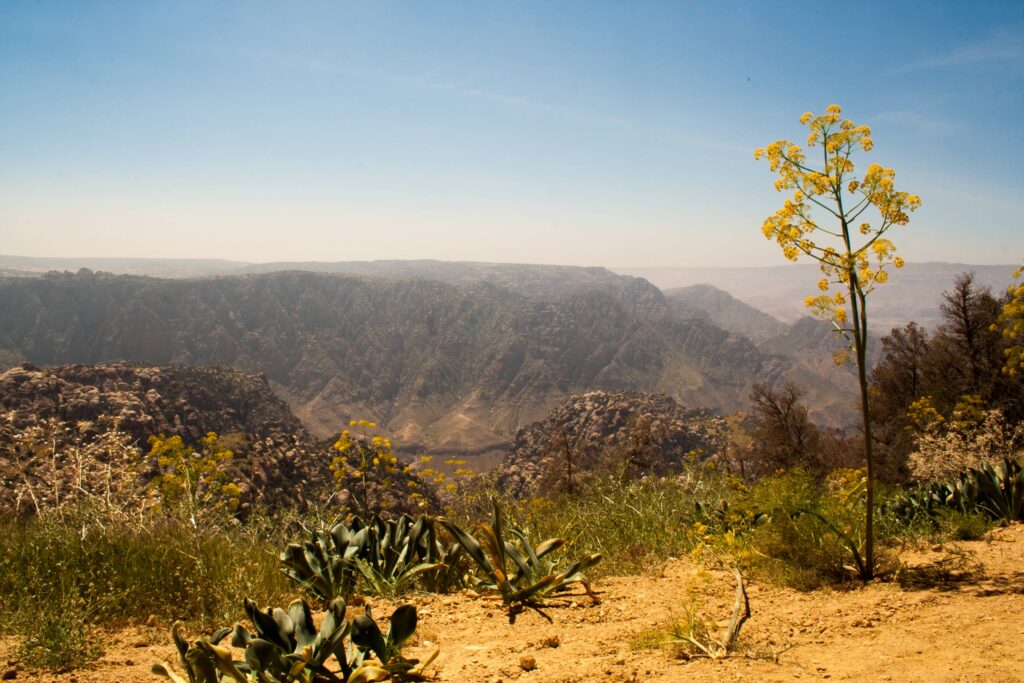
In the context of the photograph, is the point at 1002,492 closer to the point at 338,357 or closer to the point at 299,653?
the point at 299,653

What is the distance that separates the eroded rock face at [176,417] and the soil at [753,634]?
3.08 m

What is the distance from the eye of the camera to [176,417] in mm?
64500

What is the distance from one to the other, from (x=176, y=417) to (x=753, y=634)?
7307cm

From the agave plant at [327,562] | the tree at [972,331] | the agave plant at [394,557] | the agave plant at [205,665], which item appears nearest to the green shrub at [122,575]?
the agave plant at [327,562]

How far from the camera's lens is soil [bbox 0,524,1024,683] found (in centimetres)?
291

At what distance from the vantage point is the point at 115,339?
159 metres

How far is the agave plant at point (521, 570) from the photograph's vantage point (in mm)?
4180

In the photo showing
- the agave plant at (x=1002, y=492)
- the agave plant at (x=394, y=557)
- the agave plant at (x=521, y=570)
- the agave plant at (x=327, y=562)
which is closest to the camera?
the agave plant at (x=521, y=570)

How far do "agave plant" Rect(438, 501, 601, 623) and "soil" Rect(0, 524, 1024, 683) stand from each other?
0.12 metres

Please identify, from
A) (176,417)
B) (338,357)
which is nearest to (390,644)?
(176,417)

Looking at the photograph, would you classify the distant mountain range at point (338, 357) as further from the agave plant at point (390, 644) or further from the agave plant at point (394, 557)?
the agave plant at point (390, 644)

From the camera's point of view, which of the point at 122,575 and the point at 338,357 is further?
the point at 338,357

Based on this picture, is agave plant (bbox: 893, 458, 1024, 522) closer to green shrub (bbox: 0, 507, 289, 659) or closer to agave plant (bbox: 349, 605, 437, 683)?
agave plant (bbox: 349, 605, 437, 683)

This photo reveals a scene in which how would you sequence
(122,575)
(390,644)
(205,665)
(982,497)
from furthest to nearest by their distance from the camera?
(982,497) < (122,575) < (390,644) < (205,665)
